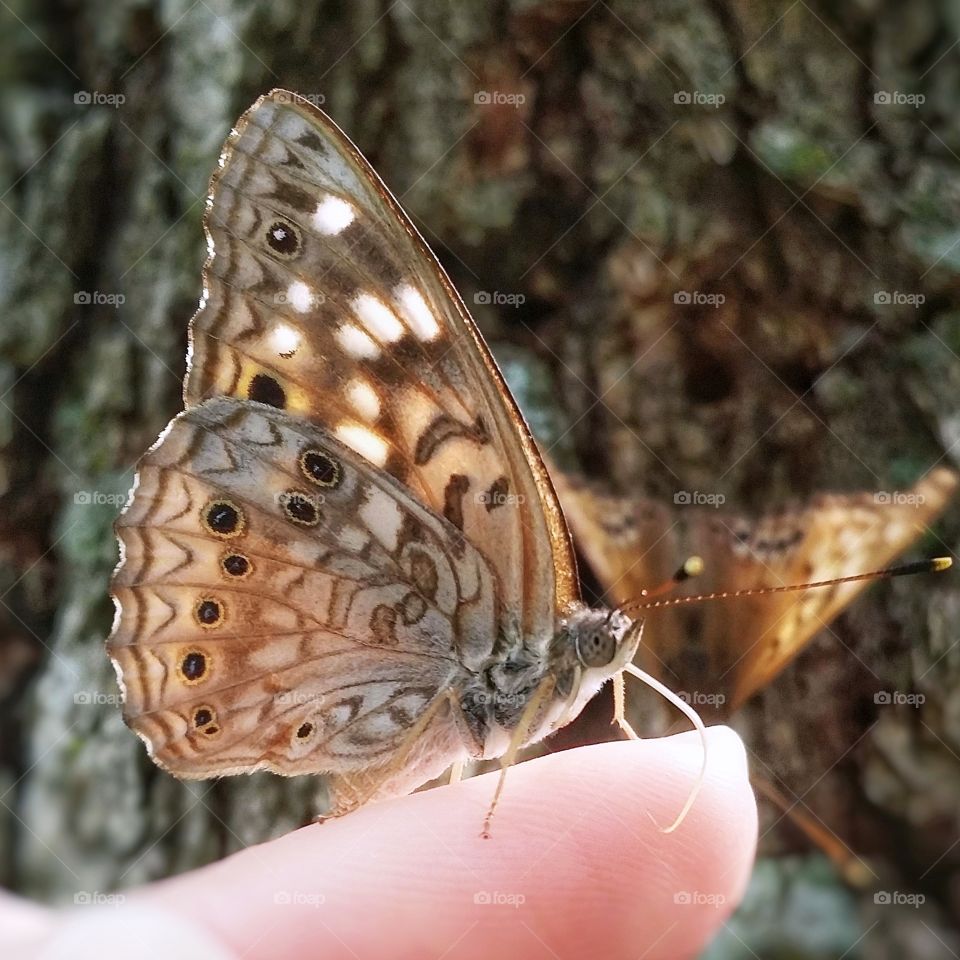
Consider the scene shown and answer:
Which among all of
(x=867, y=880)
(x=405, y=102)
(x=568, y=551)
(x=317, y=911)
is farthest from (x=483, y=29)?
(x=867, y=880)

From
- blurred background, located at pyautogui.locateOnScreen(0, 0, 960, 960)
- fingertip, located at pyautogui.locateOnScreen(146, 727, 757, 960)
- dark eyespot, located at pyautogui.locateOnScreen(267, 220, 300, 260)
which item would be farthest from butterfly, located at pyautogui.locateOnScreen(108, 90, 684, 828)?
blurred background, located at pyautogui.locateOnScreen(0, 0, 960, 960)

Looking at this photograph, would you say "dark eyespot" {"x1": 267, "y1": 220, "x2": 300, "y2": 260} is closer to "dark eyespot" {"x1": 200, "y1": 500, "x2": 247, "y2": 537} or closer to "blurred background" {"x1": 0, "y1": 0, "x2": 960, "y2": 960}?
"dark eyespot" {"x1": 200, "y1": 500, "x2": 247, "y2": 537}

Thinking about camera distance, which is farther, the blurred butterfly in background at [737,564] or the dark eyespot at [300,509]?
the blurred butterfly in background at [737,564]

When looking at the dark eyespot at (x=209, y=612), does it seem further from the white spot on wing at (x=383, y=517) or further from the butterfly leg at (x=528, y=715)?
the butterfly leg at (x=528, y=715)

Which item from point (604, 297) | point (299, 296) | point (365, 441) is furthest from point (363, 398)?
point (604, 297)

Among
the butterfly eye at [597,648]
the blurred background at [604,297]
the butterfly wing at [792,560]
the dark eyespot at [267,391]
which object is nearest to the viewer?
the butterfly eye at [597,648]

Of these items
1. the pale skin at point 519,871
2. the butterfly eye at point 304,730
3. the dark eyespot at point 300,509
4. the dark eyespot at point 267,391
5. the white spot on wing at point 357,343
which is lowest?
the pale skin at point 519,871

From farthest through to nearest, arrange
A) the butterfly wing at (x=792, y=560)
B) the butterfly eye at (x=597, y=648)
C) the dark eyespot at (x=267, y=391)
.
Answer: the butterfly wing at (x=792, y=560)
the dark eyespot at (x=267, y=391)
the butterfly eye at (x=597, y=648)

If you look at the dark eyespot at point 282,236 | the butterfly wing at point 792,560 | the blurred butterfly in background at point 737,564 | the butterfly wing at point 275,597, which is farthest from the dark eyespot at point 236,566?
the butterfly wing at point 792,560
